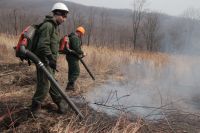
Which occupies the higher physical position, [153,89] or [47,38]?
[47,38]

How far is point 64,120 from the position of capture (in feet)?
19.0

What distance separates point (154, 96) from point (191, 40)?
645 cm

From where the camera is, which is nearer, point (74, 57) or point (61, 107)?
point (61, 107)

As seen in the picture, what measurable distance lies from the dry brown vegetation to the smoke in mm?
354

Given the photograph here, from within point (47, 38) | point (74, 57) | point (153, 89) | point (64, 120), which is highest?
point (47, 38)

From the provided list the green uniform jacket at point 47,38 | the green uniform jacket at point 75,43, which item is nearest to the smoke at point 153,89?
the green uniform jacket at point 75,43

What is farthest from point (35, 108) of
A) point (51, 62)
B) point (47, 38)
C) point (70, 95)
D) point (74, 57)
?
point (74, 57)

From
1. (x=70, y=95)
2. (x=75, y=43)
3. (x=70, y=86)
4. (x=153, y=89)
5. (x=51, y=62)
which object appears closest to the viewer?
(x=51, y=62)

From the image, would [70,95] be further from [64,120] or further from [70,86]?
[64,120]

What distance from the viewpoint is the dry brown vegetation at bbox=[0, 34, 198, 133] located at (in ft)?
17.7

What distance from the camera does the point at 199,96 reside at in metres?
9.51

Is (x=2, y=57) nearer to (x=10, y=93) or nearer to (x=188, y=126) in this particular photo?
(x=10, y=93)

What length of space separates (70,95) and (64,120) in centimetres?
270

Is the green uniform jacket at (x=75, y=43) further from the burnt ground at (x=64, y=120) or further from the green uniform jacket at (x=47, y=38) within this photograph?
the green uniform jacket at (x=47, y=38)
